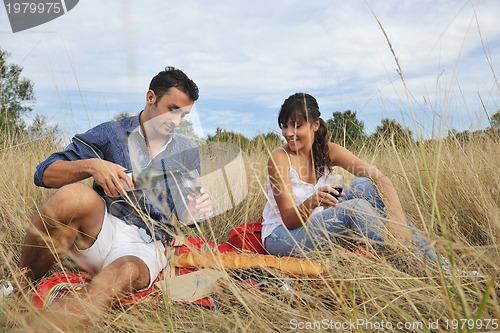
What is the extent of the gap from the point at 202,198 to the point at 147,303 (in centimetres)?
62

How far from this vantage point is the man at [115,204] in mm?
1677

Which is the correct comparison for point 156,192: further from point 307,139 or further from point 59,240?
point 307,139

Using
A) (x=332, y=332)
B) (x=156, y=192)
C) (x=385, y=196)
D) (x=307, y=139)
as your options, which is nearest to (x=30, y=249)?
(x=156, y=192)

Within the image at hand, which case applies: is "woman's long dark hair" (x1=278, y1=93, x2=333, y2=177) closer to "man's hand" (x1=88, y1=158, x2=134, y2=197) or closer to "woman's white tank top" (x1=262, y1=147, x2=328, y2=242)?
"woman's white tank top" (x1=262, y1=147, x2=328, y2=242)

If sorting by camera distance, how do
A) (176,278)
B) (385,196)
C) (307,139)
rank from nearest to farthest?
(176,278) → (385,196) → (307,139)

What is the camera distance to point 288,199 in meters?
2.29

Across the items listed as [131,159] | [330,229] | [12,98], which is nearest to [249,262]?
[330,229]

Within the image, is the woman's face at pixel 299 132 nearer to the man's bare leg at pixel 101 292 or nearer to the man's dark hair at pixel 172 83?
the man's dark hair at pixel 172 83

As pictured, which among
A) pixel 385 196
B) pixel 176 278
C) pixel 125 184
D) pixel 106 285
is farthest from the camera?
pixel 385 196

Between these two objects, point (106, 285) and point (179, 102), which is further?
point (179, 102)

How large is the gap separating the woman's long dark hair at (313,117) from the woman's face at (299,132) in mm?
26

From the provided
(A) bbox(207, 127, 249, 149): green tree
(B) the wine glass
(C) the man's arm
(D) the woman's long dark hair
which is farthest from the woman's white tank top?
(A) bbox(207, 127, 249, 149): green tree

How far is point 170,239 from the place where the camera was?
2248mm

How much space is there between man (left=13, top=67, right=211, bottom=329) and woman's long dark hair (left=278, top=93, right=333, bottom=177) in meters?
0.66
